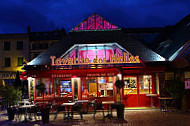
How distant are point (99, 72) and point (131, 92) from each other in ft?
10.8

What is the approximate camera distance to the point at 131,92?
1797 centimetres

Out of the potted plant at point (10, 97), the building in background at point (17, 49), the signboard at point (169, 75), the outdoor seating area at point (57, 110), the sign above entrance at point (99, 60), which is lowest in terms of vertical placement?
the outdoor seating area at point (57, 110)

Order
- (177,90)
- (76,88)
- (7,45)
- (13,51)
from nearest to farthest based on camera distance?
(177,90) < (76,88) < (7,45) < (13,51)

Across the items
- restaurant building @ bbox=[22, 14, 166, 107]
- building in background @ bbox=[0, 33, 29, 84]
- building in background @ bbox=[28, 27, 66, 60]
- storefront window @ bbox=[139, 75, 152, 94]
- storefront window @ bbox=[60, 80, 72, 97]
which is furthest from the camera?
building in background @ bbox=[28, 27, 66, 60]

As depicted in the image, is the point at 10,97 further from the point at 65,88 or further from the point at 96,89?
the point at 96,89

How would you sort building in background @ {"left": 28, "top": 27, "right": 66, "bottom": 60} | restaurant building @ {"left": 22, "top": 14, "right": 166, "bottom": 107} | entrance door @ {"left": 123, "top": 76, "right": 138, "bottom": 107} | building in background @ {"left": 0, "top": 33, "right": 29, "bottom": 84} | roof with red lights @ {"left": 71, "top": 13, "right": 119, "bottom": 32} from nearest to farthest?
restaurant building @ {"left": 22, "top": 14, "right": 166, "bottom": 107}, entrance door @ {"left": 123, "top": 76, "right": 138, "bottom": 107}, roof with red lights @ {"left": 71, "top": 13, "right": 119, "bottom": 32}, building in background @ {"left": 0, "top": 33, "right": 29, "bottom": 84}, building in background @ {"left": 28, "top": 27, "right": 66, "bottom": 60}

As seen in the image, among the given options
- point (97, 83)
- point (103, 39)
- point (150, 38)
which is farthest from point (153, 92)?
point (150, 38)

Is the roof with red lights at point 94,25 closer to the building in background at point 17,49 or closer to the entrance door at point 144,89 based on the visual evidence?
the entrance door at point 144,89

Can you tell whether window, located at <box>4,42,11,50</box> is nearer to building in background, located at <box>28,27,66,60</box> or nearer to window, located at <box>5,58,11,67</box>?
window, located at <box>5,58,11,67</box>

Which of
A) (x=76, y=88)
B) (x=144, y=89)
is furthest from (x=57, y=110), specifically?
(x=144, y=89)

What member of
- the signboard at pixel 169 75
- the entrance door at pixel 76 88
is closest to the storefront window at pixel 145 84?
the signboard at pixel 169 75

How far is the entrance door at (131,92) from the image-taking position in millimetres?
17719

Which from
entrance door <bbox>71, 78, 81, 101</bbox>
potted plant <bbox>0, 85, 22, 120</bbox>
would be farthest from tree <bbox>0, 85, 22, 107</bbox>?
entrance door <bbox>71, 78, 81, 101</bbox>

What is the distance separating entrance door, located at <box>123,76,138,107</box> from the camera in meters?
17.7
